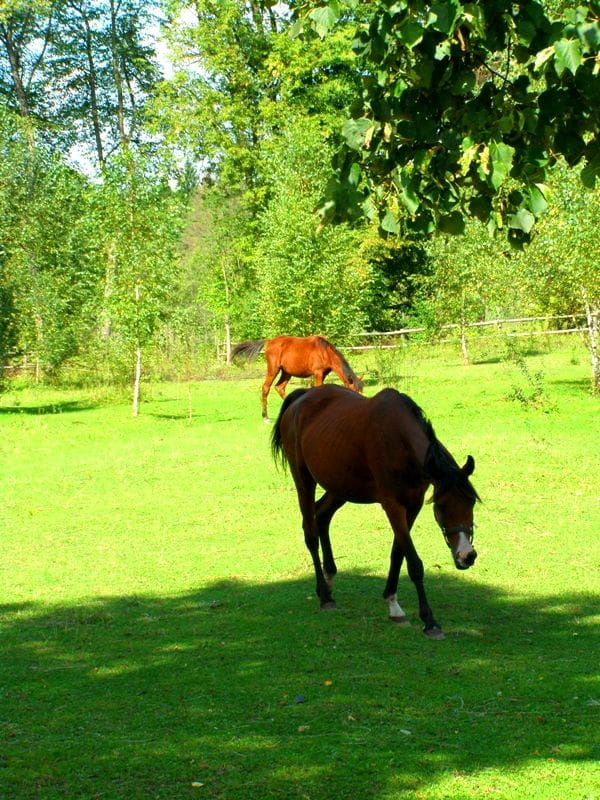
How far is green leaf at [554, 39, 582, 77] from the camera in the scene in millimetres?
4105

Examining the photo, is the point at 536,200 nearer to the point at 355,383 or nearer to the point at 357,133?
the point at 357,133

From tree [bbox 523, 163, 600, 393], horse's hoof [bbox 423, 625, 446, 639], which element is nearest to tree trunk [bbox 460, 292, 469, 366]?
tree [bbox 523, 163, 600, 393]

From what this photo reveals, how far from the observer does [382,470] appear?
8.22m

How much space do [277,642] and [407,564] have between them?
1224 millimetres

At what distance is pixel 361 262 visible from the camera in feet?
128

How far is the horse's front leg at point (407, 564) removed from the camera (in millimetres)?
7845

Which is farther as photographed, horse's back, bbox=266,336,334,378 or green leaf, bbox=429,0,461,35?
horse's back, bbox=266,336,334,378

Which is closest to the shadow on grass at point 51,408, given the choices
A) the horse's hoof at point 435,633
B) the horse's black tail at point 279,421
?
the horse's black tail at point 279,421

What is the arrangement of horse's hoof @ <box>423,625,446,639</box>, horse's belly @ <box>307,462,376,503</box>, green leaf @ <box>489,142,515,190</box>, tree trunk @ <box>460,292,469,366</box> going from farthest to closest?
tree trunk @ <box>460,292,469,366</box> < horse's belly @ <box>307,462,376,503</box> < horse's hoof @ <box>423,625,446,639</box> < green leaf @ <box>489,142,515,190</box>

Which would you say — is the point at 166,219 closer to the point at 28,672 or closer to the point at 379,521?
the point at 379,521

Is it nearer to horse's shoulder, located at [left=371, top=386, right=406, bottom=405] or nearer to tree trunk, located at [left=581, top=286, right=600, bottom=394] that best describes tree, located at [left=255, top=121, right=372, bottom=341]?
tree trunk, located at [left=581, top=286, right=600, bottom=394]

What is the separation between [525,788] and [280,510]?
9696mm

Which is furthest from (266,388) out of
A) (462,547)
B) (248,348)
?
(462,547)

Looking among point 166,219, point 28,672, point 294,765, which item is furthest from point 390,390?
point 166,219
